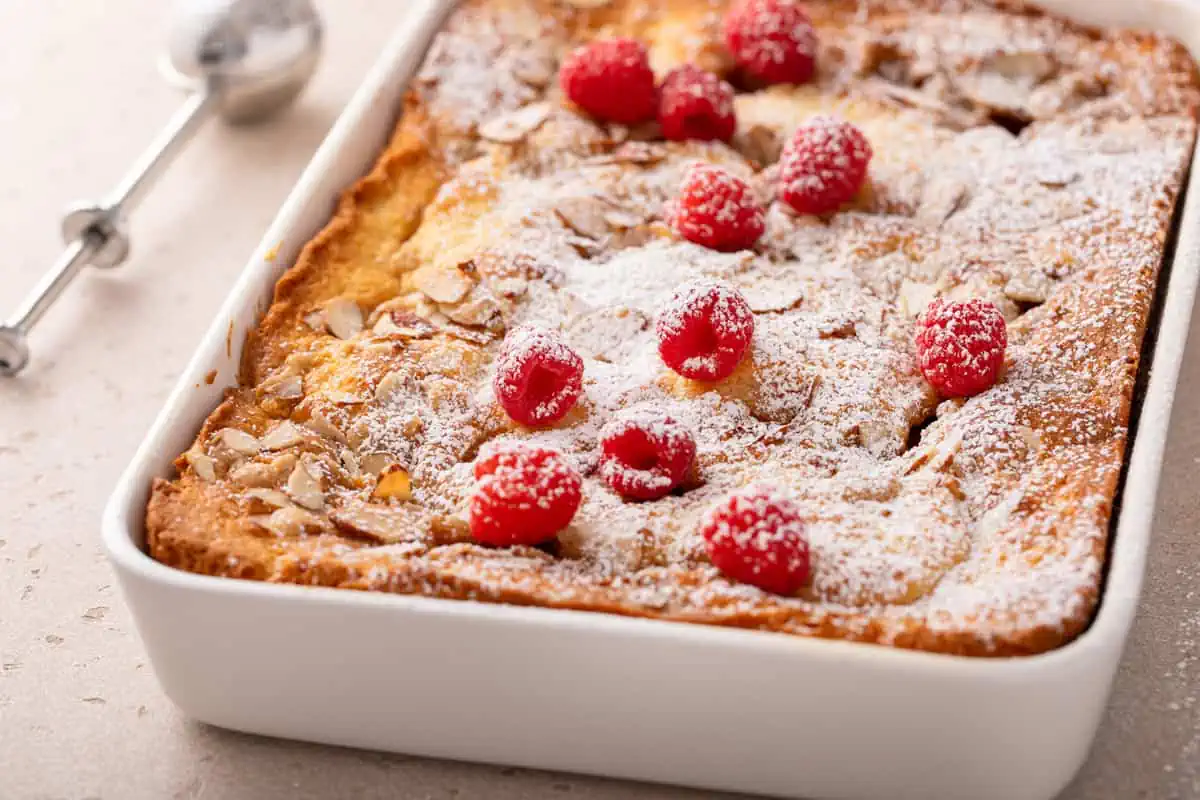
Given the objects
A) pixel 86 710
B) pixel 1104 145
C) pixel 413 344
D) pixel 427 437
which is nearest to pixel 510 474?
pixel 427 437

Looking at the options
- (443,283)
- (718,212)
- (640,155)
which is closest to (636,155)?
(640,155)

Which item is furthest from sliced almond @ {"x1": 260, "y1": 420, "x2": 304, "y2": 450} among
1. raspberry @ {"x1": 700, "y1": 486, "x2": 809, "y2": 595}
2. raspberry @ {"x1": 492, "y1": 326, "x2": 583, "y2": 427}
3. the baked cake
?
raspberry @ {"x1": 700, "y1": 486, "x2": 809, "y2": 595}

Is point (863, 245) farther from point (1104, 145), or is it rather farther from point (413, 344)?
point (413, 344)

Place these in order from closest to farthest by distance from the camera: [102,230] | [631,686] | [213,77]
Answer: [631,686] < [102,230] < [213,77]

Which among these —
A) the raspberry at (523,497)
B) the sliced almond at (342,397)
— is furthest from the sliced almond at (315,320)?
the raspberry at (523,497)

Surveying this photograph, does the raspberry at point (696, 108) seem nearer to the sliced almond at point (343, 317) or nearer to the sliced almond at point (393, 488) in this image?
the sliced almond at point (343, 317)

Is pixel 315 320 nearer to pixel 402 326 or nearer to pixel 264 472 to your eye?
pixel 402 326

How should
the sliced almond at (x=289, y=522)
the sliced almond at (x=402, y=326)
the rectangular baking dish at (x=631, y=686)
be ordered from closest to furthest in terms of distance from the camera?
the rectangular baking dish at (x=631, y=686) < the sliced almond at (x=289, y=522) < the sliced almond at (x=402, y=326)
